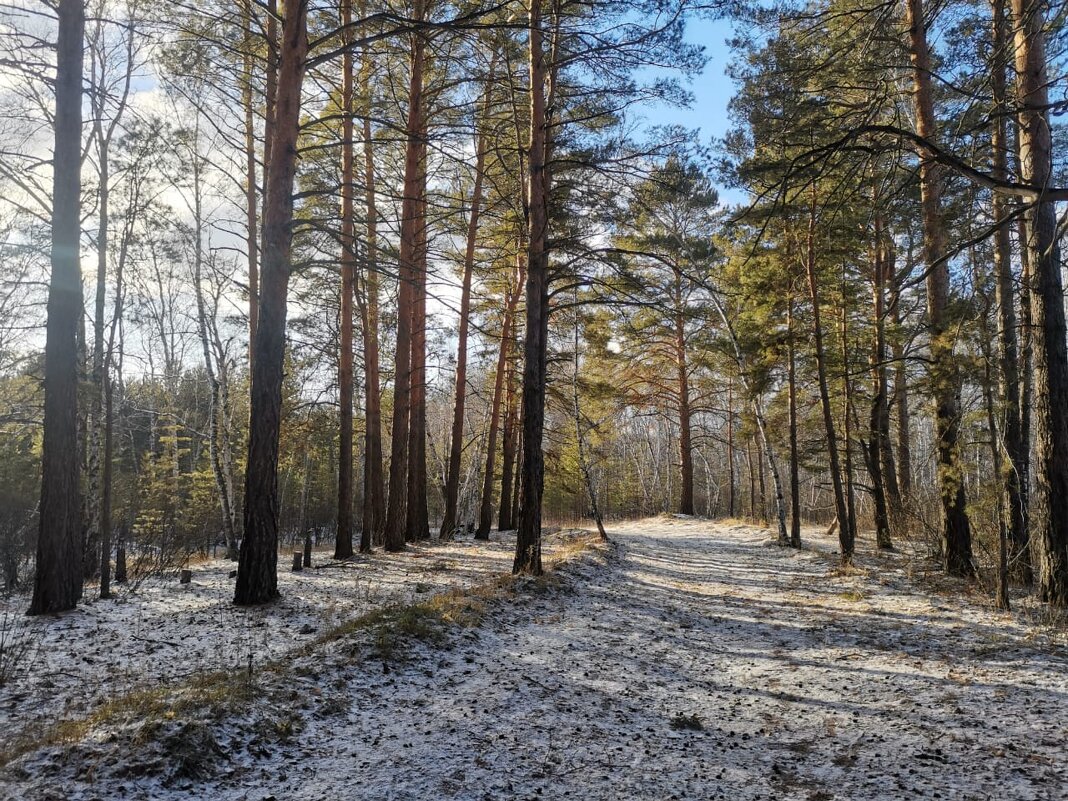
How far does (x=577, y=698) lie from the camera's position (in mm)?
4574


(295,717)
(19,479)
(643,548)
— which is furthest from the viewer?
(19,479)

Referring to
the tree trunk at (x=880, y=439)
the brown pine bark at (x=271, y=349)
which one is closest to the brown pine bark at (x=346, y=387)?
the brown pine bark at (x=271, y=349)

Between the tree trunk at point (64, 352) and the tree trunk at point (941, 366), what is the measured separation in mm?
11251

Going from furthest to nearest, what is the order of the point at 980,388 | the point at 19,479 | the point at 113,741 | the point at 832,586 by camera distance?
the point at 19,479
the point at 832,586
the point at 980,388
the point at 113,741

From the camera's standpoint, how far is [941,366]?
27.9ft

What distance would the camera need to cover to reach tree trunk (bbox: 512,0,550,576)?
9.20 metres

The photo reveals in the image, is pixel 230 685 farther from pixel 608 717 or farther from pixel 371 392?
pixel 371 392

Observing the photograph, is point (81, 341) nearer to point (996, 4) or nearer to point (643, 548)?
point (643, 548)

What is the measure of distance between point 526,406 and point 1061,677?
6.73 meters

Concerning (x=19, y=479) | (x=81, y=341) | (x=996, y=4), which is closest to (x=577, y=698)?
(x=996, y=4)

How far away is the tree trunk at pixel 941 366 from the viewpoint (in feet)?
27.6

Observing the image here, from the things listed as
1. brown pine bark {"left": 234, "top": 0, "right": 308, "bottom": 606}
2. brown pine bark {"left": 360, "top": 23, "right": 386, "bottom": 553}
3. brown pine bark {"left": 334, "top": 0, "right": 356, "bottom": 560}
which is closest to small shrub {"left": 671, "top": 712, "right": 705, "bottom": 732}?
brown pine bark {"left": 234, "top": 0, "right": 308, "bottom": 606}

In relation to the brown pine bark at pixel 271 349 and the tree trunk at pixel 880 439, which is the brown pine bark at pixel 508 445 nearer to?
the tree trunk at pixel 880 439

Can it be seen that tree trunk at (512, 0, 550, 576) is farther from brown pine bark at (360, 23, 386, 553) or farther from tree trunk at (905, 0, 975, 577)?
tree trunk at (905, 0, 975, 577)
